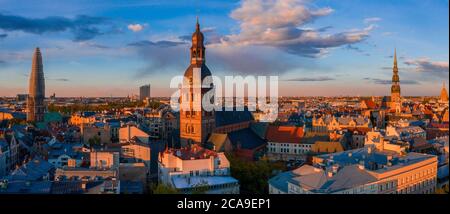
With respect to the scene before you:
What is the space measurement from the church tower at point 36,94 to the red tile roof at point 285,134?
36.2 metres

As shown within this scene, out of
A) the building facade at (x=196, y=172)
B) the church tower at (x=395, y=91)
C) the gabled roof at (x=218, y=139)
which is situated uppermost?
the church tower at (x=395, y=91)

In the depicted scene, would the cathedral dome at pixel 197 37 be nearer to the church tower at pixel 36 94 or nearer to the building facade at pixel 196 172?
the building facade at pixel 196 172

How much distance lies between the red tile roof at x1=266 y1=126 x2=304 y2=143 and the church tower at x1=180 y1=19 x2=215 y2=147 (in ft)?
18.3

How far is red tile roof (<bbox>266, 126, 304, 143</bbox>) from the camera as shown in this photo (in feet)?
109

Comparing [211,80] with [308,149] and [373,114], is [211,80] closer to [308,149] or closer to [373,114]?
[308,149]

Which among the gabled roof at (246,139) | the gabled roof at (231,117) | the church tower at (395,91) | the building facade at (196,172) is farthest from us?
the church tower at (395,91)

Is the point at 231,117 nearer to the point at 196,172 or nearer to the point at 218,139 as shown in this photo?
the point at 218,139

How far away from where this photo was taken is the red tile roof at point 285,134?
33.3m

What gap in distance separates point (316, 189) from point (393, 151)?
961 cm

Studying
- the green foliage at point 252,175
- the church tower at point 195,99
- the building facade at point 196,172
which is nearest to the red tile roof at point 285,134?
the church tower at point 195,99

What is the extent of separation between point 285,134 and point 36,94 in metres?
38.2

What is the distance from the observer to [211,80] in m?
30.3

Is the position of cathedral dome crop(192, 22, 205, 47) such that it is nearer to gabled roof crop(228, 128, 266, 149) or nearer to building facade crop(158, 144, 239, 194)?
gabled roof crop(228, 128, 266, 149)
